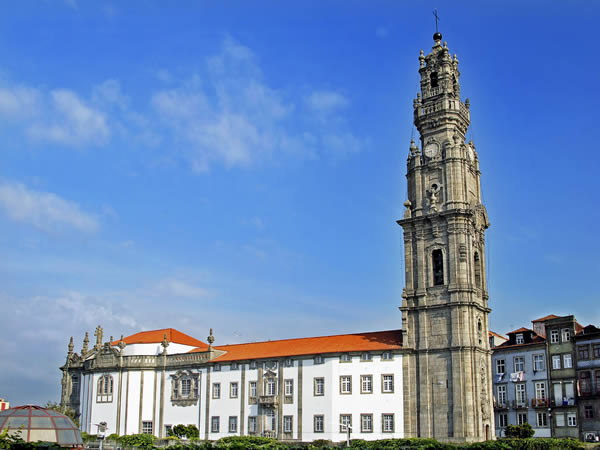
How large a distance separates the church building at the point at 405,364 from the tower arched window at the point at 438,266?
3.5 inches

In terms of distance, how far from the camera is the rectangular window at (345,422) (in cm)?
5681

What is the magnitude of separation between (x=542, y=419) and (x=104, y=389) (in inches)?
1720

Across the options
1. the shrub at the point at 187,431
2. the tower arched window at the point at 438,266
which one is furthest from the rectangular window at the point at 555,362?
the shrub at the point at 187,431

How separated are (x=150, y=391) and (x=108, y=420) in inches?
201

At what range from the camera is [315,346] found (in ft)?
205

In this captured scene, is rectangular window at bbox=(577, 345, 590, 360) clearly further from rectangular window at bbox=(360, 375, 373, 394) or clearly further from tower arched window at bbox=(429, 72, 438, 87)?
tower arched window at bbox=(429, 72, 438, 87)

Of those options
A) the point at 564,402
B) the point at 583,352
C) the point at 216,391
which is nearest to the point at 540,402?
the point at 564,402

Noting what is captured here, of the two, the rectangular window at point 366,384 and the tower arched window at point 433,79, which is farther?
the tower arched window at point 433,79

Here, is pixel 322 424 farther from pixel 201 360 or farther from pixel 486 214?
pixel 486 214

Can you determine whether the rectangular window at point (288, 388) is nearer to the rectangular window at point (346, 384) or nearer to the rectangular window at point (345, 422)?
the rectangular window at point (346, 384)

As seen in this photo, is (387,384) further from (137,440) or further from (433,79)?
(433,79)

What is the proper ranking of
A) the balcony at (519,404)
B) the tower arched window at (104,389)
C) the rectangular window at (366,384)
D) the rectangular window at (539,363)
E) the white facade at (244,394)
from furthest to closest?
the tower arched window at (104,389), the balcony at (519,404), the rectangular window at (539,363), the rectangular window at (366,384), the white facade at (244,394)

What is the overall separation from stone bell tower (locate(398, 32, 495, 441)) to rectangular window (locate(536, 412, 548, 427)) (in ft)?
38.8

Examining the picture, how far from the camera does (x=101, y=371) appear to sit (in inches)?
2820
